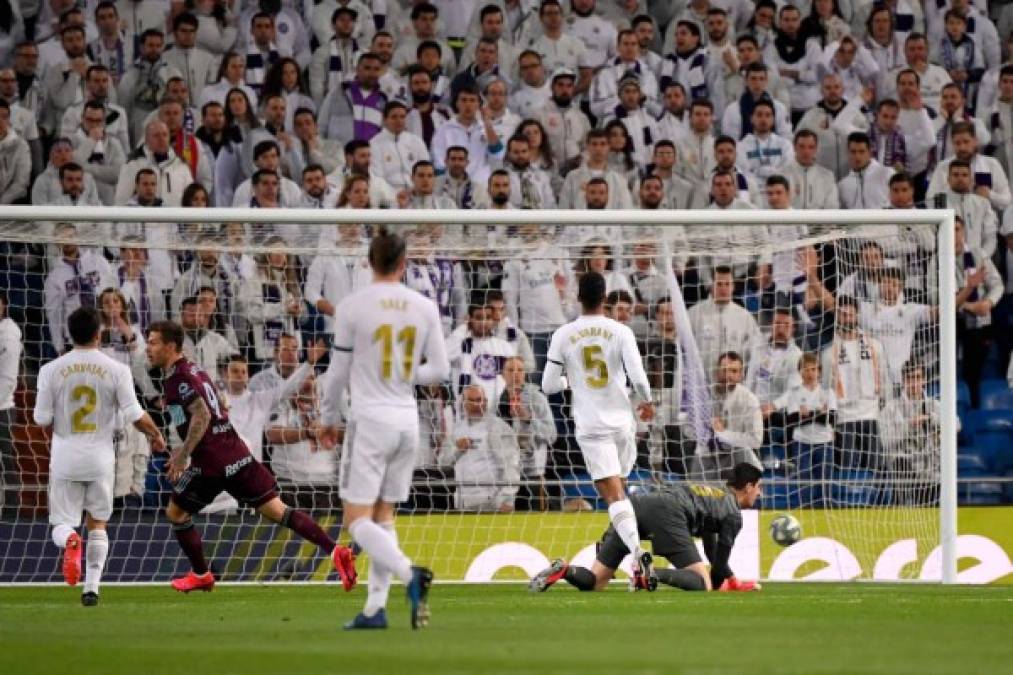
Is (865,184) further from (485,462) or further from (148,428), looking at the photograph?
(148,428)

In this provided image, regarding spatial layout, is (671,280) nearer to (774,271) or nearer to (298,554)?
(774,271)

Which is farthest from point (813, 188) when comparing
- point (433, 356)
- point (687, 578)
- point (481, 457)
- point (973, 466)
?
point (433, 356)

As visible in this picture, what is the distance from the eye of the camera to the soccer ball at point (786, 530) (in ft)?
49.4

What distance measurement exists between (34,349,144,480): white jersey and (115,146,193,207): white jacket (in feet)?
17.9

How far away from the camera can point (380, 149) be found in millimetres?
→ 19250

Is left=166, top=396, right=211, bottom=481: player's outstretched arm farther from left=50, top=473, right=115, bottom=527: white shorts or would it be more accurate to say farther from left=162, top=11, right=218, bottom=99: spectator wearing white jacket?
left=162, top=11, right=218, bottom=99: spectator wearing white jacket

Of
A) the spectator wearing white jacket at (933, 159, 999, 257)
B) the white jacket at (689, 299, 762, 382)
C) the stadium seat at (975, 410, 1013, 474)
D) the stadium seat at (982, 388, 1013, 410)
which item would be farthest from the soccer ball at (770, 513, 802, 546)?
the spectator wearing white jacket at (933, 159, 999, 257)

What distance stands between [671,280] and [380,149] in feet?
13.4

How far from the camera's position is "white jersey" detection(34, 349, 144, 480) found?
512 inches

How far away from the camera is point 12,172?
18859 millimetres

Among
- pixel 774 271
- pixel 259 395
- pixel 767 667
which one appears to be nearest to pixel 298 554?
pixel 259 395

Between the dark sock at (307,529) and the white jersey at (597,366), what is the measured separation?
206 centimetres

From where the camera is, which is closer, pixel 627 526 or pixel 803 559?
pixel 627 526

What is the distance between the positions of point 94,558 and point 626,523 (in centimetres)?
377
